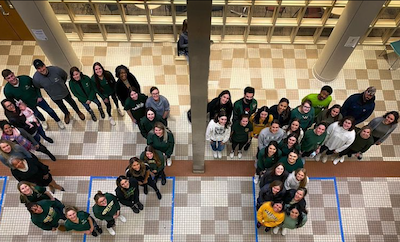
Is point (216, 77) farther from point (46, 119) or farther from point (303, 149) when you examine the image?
point (46, 119)

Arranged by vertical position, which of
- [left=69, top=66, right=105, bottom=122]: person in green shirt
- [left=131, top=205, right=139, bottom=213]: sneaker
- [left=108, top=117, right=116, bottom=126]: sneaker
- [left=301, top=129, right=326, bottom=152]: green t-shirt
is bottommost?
[left=131, top=205, right=139, bottom=213]: sneaker

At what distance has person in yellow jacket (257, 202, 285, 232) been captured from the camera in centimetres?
549

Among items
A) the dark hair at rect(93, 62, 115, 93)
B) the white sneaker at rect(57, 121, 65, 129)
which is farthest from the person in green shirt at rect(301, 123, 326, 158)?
the white sneaker at rect(57, 121, 65, 129)

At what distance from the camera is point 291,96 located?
822cm

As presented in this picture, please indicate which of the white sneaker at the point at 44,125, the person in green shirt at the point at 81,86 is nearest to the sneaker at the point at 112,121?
the person in green shirt at the point at 81,86

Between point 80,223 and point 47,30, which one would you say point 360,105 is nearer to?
point 80,223

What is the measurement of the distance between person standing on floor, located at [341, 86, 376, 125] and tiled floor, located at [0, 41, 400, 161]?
1.42 m

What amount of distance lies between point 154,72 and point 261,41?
2.76 metres

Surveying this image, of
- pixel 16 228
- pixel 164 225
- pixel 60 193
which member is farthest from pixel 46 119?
pixel 164 225

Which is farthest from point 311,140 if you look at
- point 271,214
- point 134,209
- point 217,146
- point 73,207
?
point 73,207

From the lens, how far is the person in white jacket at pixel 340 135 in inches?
236

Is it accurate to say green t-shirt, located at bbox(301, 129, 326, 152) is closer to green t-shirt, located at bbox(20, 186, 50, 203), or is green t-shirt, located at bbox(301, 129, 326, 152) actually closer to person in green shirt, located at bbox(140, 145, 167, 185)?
person in green shirt, located at bbox(140, 145, 167, 185)

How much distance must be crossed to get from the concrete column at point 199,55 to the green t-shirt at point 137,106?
139cm

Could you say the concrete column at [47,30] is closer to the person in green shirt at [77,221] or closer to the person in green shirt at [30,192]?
the person in green shirt at [30,192]
